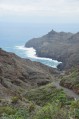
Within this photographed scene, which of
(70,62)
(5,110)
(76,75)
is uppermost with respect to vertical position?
(70,62)

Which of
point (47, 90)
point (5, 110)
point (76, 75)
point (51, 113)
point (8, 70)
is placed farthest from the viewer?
point (8, 70)

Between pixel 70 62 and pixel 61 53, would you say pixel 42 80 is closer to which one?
pixel 70 62

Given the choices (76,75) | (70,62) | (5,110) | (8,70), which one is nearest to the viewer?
(5,110)

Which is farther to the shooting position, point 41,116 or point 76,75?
point 76,75

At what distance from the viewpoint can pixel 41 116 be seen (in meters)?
19.6

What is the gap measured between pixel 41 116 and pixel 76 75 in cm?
4495

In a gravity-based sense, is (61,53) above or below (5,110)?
above

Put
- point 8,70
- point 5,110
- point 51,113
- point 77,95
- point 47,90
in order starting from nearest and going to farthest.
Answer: point 51,113, point 5,110, point 77,95, point 47,90, point 8,70

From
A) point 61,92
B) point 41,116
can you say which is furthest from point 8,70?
point 41,116

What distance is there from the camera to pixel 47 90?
193ft

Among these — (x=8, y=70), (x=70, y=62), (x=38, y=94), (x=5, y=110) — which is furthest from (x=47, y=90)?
(x=70, y=62)

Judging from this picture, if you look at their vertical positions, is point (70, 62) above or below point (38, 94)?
above

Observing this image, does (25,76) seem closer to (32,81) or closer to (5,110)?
(32,81)

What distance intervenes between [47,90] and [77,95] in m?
5.51
